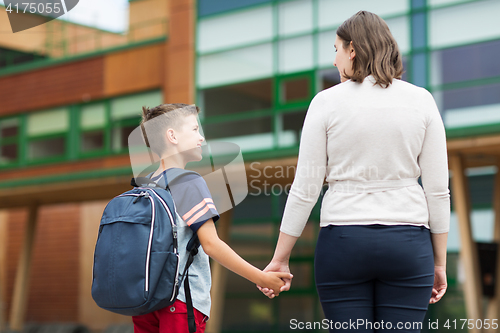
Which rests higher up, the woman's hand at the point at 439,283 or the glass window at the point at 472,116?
the glass window at the point at 472,116

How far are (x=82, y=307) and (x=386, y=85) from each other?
18.0m

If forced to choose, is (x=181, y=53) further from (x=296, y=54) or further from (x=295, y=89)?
(x=295, y=89)

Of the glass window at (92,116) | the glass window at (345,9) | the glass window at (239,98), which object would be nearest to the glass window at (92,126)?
the glass window at (92,116)

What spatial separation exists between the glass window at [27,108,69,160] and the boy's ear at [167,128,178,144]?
55.7 ft

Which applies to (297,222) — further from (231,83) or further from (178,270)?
(231,83)

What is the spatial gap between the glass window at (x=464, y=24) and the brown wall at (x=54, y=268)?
40.8 feet

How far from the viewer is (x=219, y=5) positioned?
15016 mm

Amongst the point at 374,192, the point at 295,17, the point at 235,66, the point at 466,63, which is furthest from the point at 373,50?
the point at 235,66

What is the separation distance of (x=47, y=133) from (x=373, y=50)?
60.0 ft

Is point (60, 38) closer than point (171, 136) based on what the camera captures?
No

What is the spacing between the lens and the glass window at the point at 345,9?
1258cm

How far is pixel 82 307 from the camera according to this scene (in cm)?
1881

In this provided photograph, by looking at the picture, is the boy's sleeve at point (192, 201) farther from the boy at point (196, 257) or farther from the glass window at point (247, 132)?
the glass window at point (247, 132)

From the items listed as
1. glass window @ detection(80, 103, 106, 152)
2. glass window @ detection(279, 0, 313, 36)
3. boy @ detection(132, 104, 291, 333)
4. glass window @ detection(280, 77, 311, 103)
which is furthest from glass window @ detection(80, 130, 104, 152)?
boy @ detection(132, 104, 291, 333)
